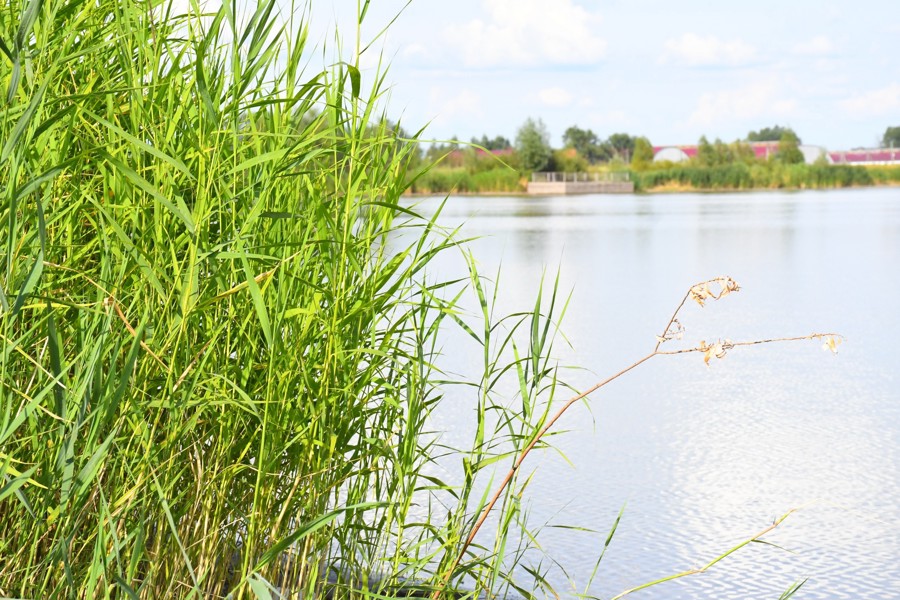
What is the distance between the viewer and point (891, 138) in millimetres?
76188

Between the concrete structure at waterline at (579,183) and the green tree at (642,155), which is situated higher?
the green tree at (642,155)

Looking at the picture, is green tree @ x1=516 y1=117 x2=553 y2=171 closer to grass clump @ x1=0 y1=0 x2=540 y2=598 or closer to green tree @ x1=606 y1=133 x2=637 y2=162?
green tree @ x1=606 y1=133 x2=637 y2=162

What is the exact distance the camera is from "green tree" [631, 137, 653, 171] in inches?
1871

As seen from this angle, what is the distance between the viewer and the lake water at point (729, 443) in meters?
2.92

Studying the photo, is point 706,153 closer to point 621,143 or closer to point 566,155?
point 566,155

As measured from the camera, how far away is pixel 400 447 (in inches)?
72.0

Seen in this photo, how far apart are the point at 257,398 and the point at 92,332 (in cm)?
28

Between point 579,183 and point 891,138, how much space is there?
42.4 m

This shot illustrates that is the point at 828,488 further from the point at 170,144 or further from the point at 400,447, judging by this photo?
the point at 170,144

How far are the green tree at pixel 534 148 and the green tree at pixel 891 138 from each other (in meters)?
39.3

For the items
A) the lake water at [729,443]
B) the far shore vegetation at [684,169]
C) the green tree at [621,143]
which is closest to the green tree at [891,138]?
the green tree at [621,143]

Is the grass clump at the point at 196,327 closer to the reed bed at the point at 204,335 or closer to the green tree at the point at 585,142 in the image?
the reed bed at the point at 204,335

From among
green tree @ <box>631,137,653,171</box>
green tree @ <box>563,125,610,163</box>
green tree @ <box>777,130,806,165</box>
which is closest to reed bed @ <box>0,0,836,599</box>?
green tree @ <box>631,137,653,171</box>

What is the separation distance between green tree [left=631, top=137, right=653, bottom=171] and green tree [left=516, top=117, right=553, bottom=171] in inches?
182
